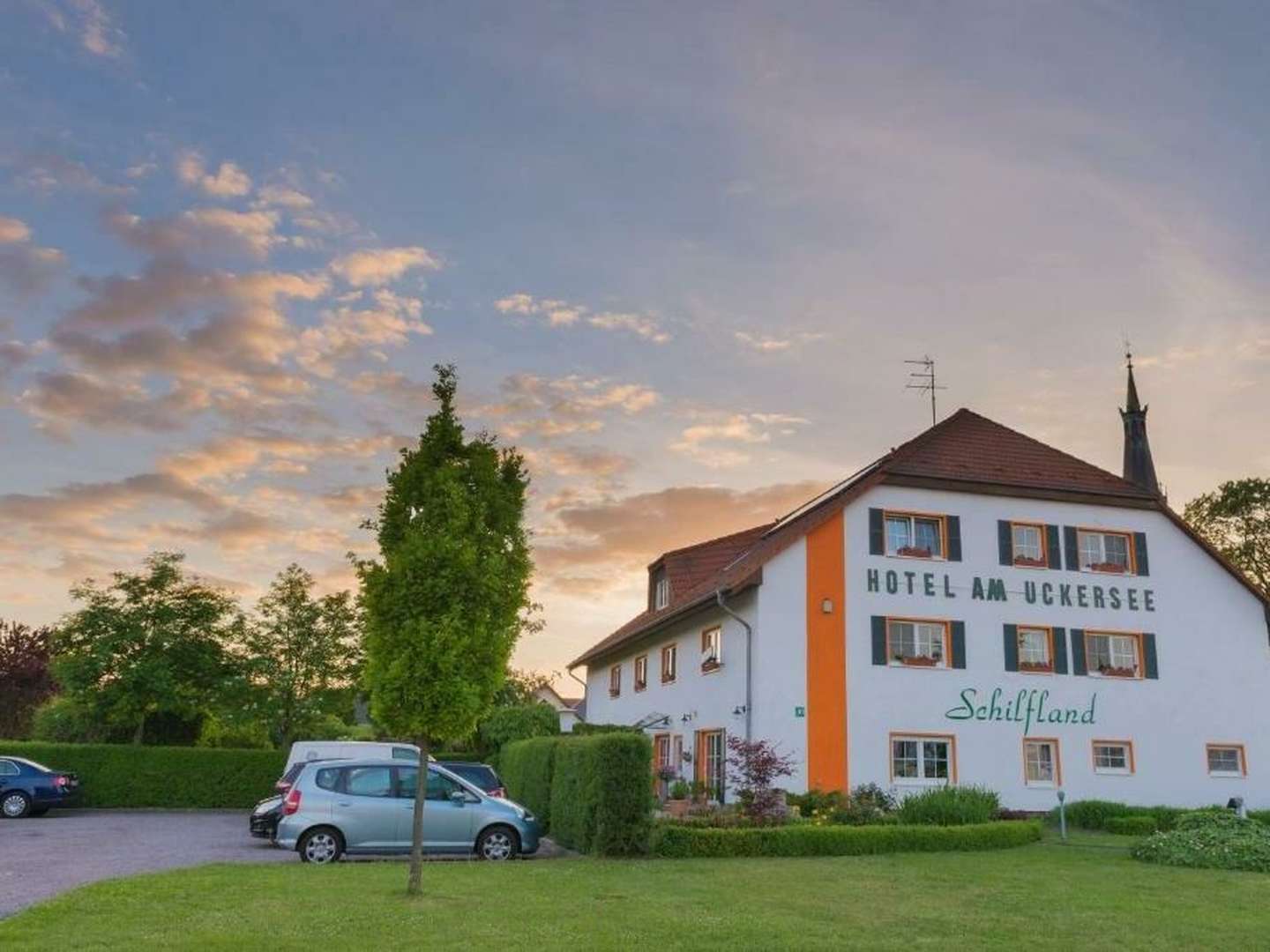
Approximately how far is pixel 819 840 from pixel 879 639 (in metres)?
7.13

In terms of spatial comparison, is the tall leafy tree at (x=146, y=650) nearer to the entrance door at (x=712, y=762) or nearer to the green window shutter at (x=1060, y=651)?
the entrance door at (x=712, y=762)

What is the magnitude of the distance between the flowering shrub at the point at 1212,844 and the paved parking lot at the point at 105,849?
9502 mm

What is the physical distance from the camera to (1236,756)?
2634cm

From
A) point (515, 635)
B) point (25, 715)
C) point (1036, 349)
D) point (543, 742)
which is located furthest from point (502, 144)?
point (25, 715)

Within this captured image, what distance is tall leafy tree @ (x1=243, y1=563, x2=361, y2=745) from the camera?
37062 millimetres

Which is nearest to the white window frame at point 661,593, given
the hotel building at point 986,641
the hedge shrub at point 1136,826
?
the hotel building at point 986,641

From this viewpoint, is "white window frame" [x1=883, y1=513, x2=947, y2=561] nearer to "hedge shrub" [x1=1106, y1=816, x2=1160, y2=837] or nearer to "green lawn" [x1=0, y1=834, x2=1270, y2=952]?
"hedge shrub" [x1=1106, y1=816, x2=1160, y2=837]

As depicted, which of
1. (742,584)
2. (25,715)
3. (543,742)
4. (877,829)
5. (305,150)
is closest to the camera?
(305,150)

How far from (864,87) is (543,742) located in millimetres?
13451

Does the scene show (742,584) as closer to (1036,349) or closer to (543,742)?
(543,742)

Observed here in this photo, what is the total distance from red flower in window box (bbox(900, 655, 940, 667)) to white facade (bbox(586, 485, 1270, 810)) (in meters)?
0.13

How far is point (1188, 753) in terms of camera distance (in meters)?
25.8

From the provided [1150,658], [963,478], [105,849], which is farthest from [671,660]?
[105,849]

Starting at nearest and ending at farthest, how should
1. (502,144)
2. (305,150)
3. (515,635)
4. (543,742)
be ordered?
(515,635) → (305,150) → (502,144) → (543,742)
